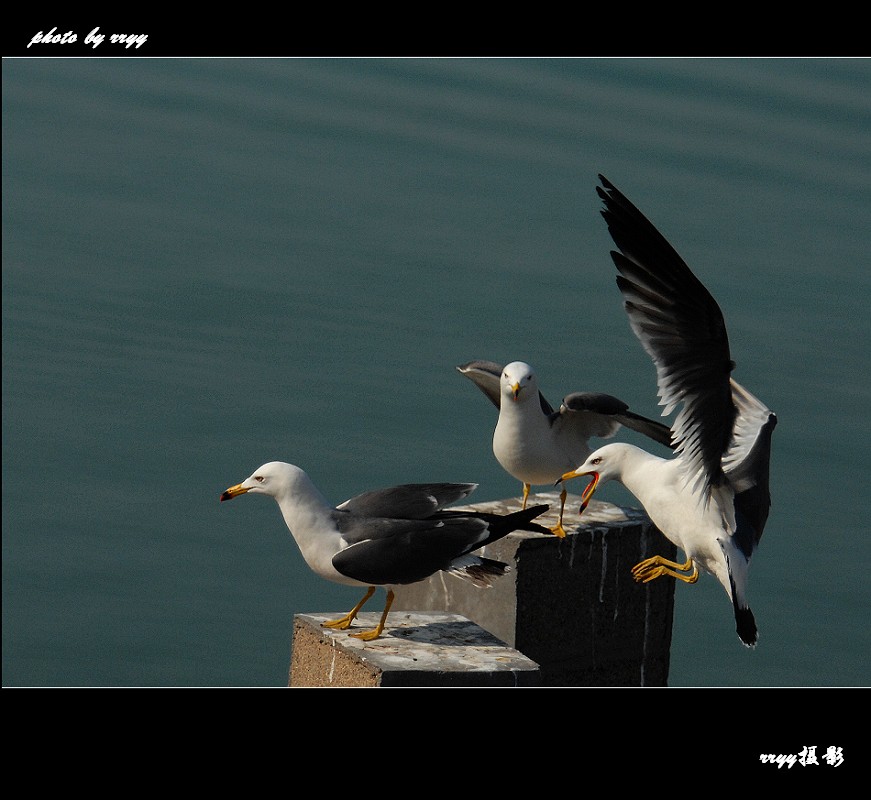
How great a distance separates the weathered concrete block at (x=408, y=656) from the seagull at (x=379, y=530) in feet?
0.32

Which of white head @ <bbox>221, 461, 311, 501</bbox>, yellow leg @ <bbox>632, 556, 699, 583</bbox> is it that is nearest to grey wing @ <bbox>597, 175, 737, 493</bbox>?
yellow leg @ <bbox>632, 556, 699, 583</bbox>

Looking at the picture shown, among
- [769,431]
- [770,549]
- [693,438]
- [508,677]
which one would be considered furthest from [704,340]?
[770,549]

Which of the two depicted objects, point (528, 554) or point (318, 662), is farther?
point (528, 554)

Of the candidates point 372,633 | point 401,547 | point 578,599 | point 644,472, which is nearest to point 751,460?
point 644,472

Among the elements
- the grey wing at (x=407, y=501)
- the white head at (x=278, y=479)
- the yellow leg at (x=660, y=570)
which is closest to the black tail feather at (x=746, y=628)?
the yellow leg at (x=660, y=570)

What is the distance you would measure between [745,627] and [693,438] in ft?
2.48

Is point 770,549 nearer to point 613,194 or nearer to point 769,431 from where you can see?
point 769,431

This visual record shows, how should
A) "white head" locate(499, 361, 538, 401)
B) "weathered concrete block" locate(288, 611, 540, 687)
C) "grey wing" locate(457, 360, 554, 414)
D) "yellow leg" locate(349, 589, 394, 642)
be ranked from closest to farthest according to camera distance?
"weathered concrete block" locate(288, 611, 540, 687), "yellow leg" locate(349, 589, 394, 642), "white head" locate(499, 361, 538, 401), "grey wing" locate(457, 360, 554, 414)

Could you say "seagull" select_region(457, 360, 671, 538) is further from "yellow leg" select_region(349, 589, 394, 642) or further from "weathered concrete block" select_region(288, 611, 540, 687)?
"yellow leg" select_region(349, 589, 394, 642)

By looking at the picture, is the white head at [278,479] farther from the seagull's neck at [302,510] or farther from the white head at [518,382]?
the white head at [518,382]

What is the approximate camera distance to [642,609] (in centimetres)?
795

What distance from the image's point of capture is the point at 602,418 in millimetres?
7945

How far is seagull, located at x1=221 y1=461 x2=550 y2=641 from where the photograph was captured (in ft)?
21.1

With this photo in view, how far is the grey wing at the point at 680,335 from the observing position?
679 cm
